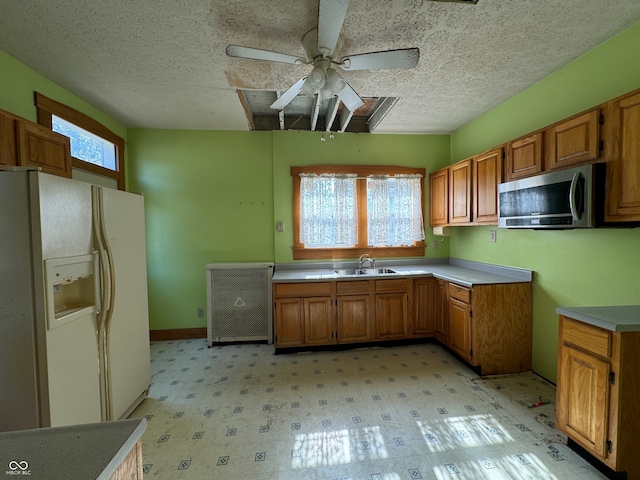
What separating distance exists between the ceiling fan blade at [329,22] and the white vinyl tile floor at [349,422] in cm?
243

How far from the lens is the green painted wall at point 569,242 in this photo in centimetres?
179

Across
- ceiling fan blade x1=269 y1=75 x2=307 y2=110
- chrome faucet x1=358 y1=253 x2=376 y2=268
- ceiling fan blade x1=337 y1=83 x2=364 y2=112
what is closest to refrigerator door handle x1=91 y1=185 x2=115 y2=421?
ceiling fan blade x1=269 y1=75 x2=307 y2=110

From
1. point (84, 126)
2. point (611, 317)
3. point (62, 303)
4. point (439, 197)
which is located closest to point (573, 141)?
point (611, 317)

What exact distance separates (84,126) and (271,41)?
2141mm

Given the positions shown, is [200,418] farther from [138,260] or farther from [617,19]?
[617,19]

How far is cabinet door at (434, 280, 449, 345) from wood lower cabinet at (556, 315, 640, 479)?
1315mm

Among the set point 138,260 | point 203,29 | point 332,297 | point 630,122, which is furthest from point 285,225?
point 630,122

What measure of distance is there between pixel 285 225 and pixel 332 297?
1.13 metres

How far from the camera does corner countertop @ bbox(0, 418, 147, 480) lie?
0.62 meters

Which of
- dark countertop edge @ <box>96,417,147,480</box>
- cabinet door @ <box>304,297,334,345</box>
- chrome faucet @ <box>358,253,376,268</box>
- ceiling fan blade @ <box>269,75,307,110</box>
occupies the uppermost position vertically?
ceiling fan blade @ <box>269,75,307,110</box>

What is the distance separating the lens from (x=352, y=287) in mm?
3061

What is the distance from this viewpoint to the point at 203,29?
5.56 ft

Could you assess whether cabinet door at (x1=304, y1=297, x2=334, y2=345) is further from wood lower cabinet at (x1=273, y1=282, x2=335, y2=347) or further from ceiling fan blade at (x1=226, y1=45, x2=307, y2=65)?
ceiling fan blade at (x1=226, y1=45, x2=307, y2=65)

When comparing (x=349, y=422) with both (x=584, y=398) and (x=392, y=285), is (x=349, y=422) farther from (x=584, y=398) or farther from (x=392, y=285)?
(x=392, y=285)
